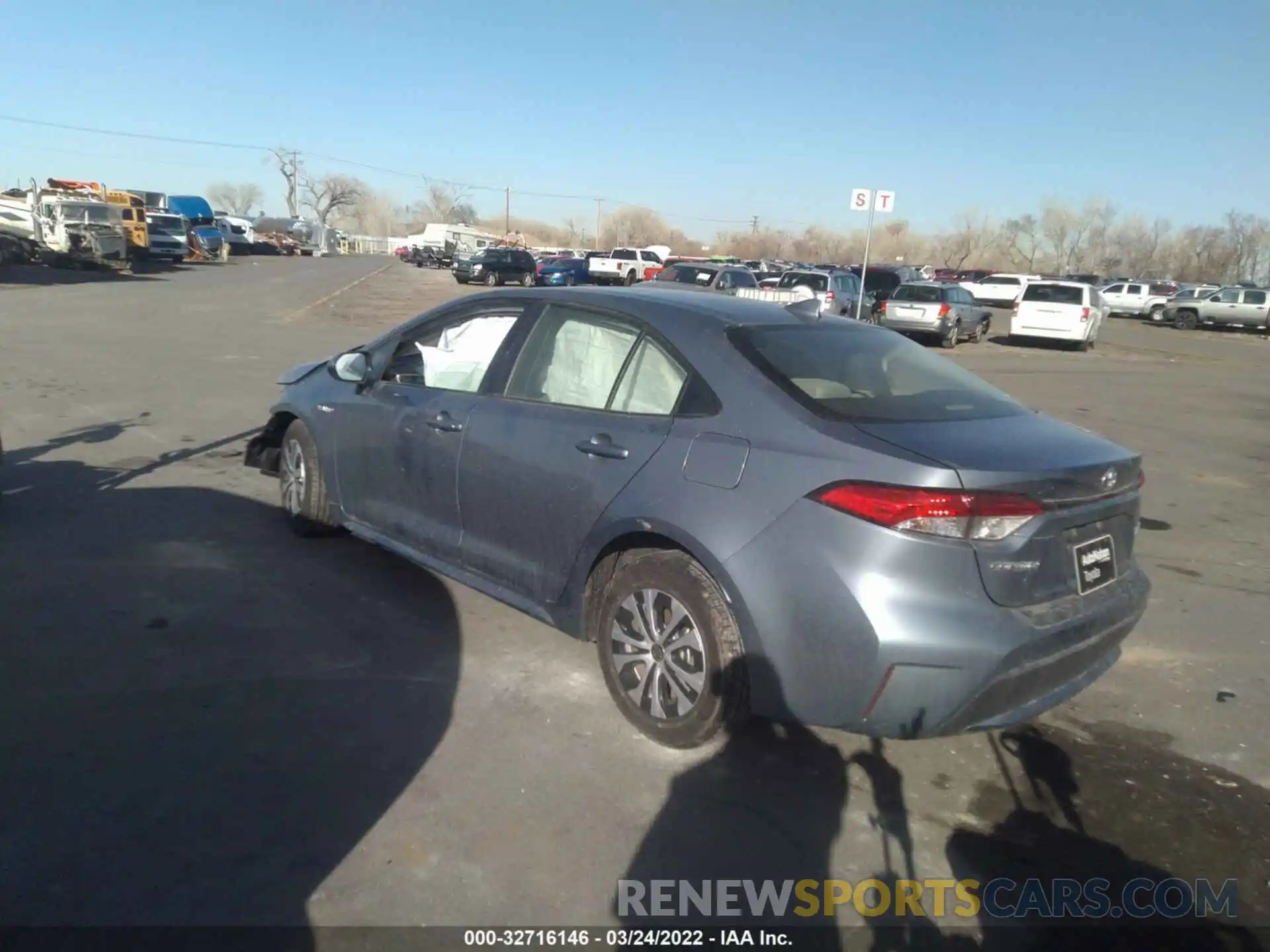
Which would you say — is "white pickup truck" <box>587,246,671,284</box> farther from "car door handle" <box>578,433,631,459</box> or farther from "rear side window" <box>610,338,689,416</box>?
"car door handle" <box>578,433,631,459</box>

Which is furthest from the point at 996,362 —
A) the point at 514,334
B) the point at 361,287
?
the point at 361,287

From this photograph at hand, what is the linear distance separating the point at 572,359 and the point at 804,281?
2407 centimetres

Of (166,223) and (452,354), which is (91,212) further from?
(452,354)

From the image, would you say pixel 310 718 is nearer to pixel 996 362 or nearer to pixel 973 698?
pixel 973 698

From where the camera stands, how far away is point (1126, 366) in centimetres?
2064

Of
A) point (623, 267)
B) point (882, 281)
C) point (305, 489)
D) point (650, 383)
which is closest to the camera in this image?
point (650, 383)

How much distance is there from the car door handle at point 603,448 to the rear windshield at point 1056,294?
929 inches

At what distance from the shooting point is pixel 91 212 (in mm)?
34219

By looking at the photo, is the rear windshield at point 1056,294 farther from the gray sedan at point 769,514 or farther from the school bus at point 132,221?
the school bus at point 132,221

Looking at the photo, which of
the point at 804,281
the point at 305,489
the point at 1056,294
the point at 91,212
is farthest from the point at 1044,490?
the point at 91,212

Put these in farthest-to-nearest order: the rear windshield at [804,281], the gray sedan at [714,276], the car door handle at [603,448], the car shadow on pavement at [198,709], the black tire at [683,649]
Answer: the gray sedan at [714,276], the rear windshield at [804,281], the car door handle at [603,448], the black tire at [683,649], the car shadow on pavement at [198,709]

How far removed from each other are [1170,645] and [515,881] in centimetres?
369

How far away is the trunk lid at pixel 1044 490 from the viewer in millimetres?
2982

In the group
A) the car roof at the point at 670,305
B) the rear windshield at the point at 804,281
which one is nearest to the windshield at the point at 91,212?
the rear windshield at the point at 804,281
